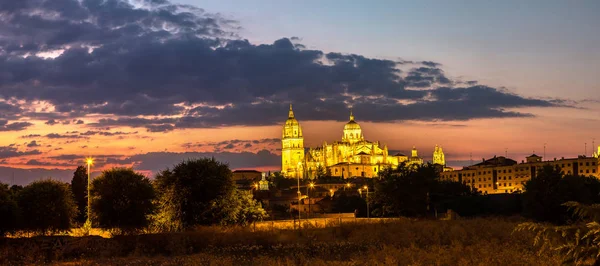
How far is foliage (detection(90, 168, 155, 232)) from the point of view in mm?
48344

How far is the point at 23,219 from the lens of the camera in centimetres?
4816

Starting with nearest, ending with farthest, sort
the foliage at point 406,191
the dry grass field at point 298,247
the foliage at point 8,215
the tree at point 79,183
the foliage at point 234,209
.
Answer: the dry grass field at point 298,247 → the foliage at point 8,215 → the foliage at point 234,209 → the foliage at point 406,191 → the tree at point 79,183

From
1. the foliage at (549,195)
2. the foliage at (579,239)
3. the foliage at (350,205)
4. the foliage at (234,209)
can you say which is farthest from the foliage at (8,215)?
the foliage at (350,205)

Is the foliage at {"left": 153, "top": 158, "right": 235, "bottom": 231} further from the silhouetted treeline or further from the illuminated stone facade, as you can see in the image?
the illuminated stone facade

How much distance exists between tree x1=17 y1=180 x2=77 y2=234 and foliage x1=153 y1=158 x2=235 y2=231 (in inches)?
250

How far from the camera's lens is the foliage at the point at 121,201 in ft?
159

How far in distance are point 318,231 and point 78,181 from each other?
43907 mm

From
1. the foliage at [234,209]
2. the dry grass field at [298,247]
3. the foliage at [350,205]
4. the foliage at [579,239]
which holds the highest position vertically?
the foliage at [579,239]

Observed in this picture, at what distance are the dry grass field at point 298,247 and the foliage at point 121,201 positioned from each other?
6406mm

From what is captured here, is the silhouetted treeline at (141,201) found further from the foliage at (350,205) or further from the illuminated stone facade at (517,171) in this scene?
the illuminated stone facade at (517,171)

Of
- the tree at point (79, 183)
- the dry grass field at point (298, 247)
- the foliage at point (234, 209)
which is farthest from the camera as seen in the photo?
the tree at point (79, 183)

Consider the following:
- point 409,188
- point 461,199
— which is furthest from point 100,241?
Answer: point 461,199

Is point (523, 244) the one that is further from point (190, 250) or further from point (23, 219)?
point (23, 219)

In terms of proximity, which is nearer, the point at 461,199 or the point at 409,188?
the point at 409,188
